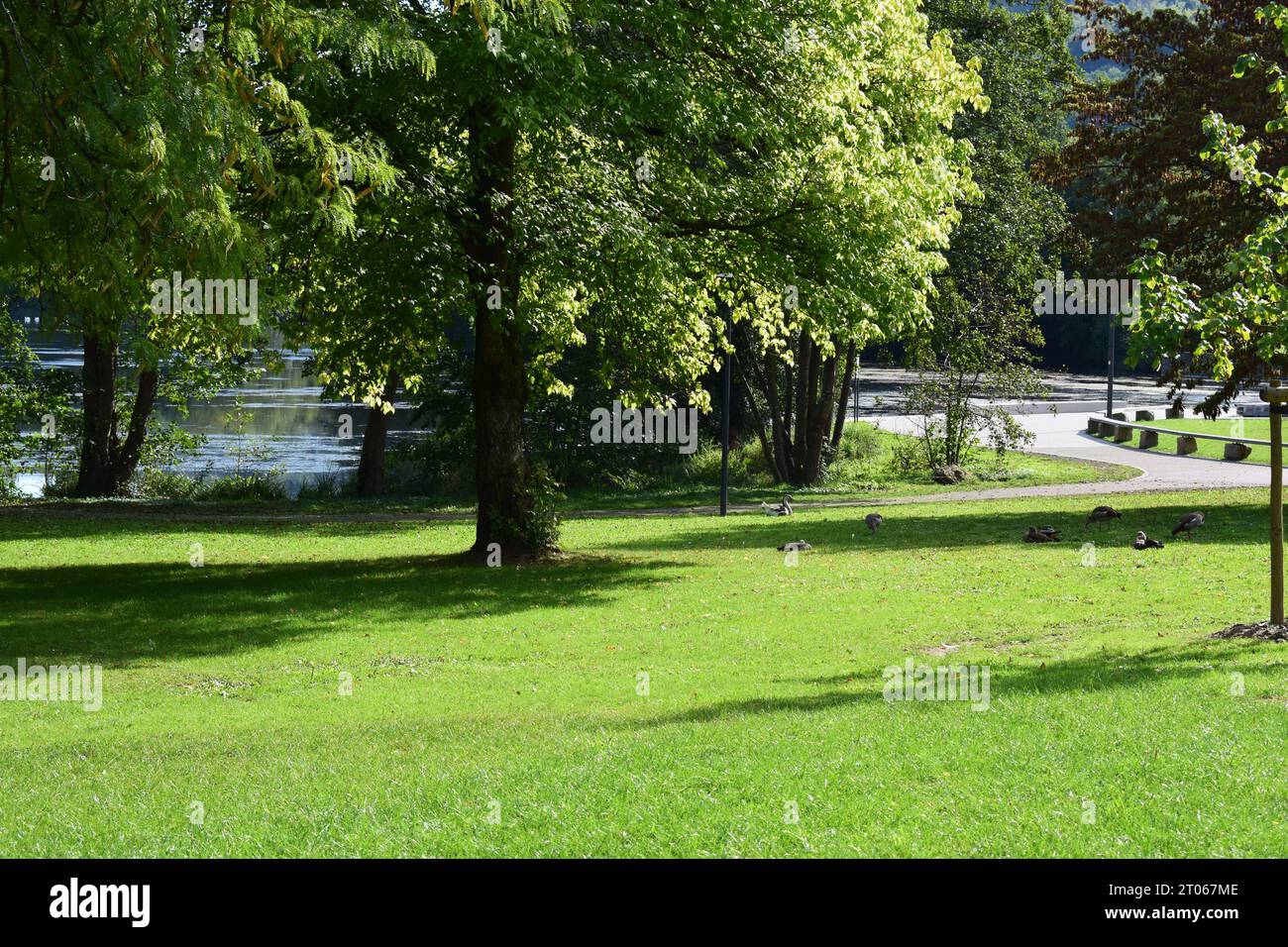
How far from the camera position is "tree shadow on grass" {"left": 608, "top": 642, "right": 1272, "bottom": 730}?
1091 cm

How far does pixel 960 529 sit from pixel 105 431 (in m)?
21.4

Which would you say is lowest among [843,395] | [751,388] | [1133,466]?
[1133,466]

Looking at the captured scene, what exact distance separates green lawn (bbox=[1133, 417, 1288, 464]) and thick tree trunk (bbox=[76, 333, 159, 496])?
31.3 metres

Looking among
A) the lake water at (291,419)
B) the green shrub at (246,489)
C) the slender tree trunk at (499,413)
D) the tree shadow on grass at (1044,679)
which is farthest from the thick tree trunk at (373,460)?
the tree shadow on grass at (1044,679)

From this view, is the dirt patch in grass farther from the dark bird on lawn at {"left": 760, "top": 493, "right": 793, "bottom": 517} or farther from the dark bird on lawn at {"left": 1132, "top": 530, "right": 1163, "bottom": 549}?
the dark bird on lawn at {"left": 760, "top": 493, "right": 793, "bottom": 517}

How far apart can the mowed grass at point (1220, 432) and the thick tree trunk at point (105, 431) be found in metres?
31.1

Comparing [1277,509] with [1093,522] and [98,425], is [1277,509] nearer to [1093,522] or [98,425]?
[1093,522]

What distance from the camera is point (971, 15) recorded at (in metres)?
41.4

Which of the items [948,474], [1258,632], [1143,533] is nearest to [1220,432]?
[948,474]

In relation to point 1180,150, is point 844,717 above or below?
below

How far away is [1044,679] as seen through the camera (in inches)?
466

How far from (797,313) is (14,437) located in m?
23.0
